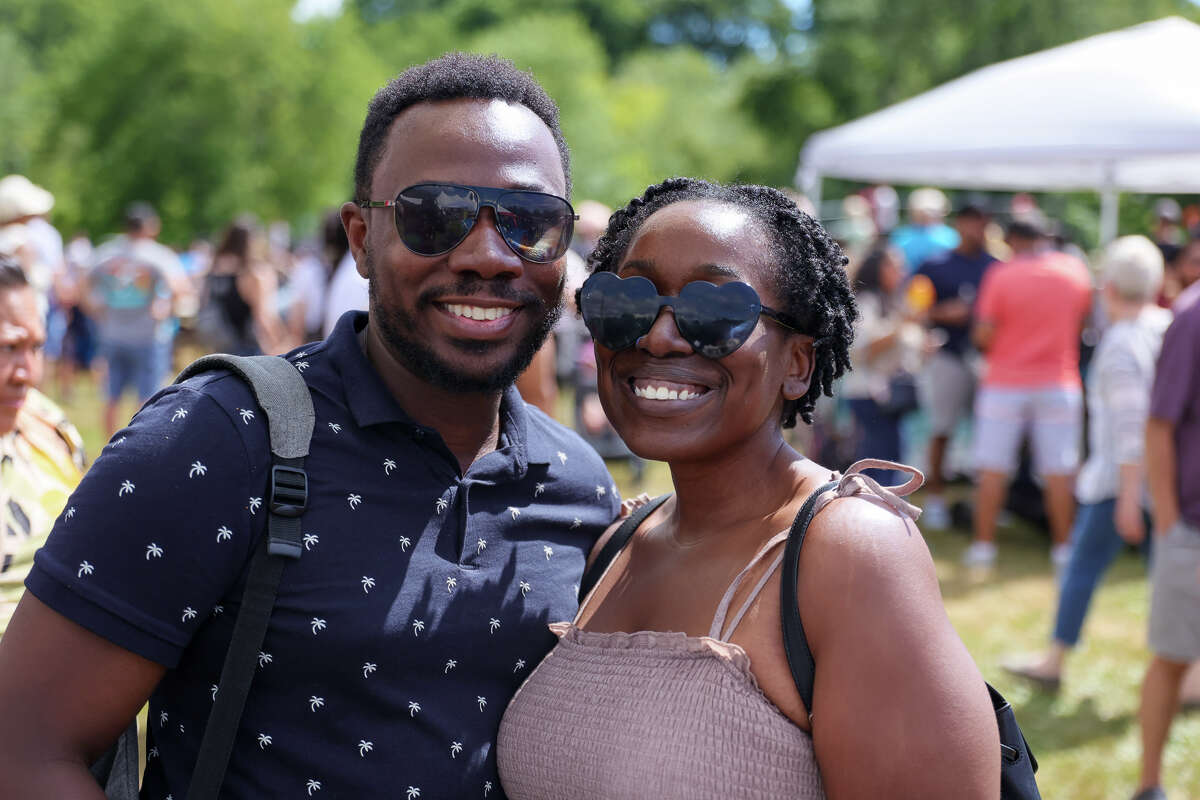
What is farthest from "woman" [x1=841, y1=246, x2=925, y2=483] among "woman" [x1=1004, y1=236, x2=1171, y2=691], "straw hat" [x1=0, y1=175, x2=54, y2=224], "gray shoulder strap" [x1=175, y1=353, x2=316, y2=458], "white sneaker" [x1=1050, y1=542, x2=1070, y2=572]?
"gray shoulder strap" [x1=175, y1=353, x2=316, y2=458]

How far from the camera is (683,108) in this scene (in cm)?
4456

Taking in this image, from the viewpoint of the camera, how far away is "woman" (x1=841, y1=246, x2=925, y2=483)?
26.0ft

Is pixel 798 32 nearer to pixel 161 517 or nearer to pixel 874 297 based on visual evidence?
pixel 874 297

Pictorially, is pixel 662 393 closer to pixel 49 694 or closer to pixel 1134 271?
pixel 49 694

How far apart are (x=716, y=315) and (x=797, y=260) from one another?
9.1 inches

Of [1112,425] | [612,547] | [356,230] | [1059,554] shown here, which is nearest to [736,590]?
[612,547]

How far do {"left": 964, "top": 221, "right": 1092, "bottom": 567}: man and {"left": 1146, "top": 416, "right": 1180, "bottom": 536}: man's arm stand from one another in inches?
123

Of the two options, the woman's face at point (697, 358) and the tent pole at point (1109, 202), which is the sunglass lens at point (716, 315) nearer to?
the woman's face at point (697, 358)

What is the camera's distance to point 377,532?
6.26 feet

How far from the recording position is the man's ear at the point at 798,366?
2.09 m

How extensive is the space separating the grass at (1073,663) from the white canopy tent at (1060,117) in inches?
105

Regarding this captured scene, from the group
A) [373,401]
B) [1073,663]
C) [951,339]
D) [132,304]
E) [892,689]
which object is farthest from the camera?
[132,304]

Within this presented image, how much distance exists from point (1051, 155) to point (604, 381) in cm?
611

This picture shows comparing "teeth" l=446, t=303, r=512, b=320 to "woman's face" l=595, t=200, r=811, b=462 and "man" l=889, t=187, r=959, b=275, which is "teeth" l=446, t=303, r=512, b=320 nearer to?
"woman's face" l=595, t=200, r=811, b=462
